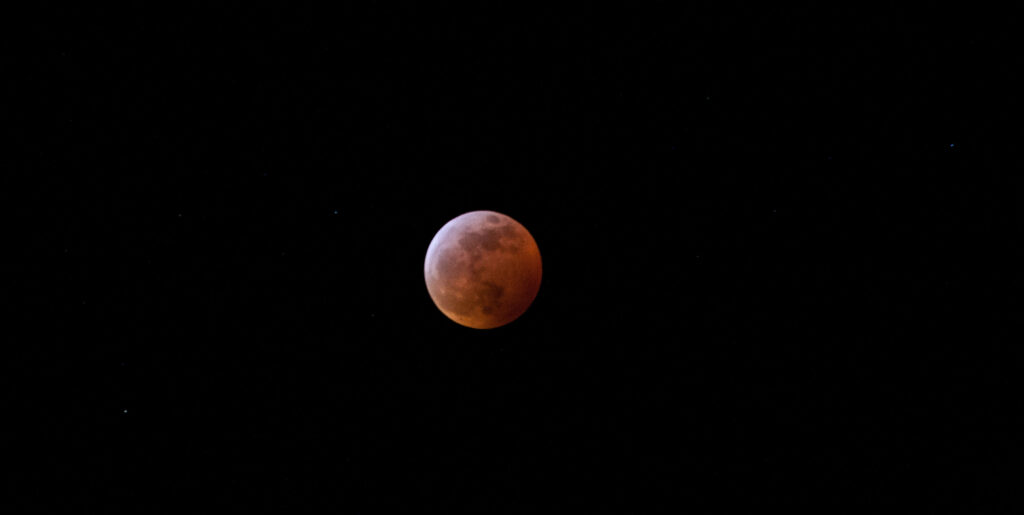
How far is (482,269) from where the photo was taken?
174 inches

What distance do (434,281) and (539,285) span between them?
923mm

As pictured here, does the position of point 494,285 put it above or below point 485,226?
below

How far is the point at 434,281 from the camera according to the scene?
468 cm

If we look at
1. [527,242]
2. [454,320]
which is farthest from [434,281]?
[527,242]

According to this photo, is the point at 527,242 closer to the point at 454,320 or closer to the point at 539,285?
the point at 539,285

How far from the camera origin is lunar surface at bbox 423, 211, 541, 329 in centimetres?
445

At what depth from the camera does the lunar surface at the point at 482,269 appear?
445cm

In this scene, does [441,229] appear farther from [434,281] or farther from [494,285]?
A: [494,285]

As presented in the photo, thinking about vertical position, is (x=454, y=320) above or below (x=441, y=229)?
below

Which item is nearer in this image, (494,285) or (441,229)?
(494,285)

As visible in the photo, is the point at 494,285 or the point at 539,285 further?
the point at 539,285

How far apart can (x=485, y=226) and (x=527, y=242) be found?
0.40 meters

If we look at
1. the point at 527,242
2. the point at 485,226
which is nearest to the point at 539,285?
the point at 527,242

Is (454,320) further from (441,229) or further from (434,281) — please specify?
(441,229)
